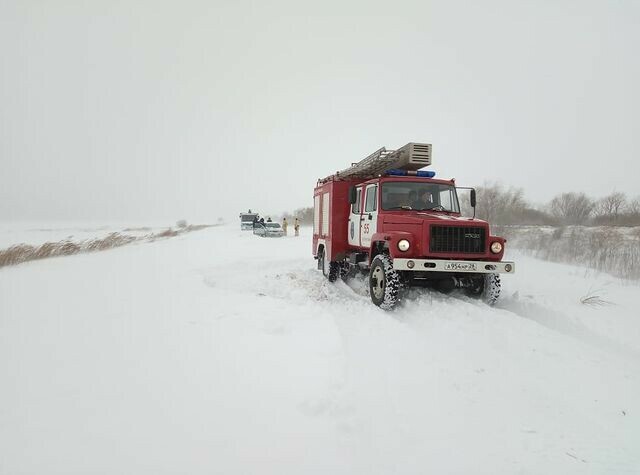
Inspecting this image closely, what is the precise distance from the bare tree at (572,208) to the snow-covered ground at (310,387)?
1839 centimetres

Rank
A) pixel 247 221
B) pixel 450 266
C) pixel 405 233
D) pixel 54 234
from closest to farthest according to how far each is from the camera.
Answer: pixel 450 266 → pixel 405 233 → pixel 54 234 → pixel 247 221

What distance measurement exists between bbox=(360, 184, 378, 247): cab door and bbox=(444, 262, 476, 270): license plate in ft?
5.99

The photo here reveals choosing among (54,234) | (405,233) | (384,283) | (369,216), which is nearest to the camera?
(384,283)

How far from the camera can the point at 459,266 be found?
618 cm

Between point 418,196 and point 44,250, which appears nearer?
point 418,196

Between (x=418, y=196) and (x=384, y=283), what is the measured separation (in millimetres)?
2321

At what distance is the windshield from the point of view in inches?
296

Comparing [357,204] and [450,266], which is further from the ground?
[357,204]

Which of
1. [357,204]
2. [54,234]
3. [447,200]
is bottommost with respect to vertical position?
[54,234]

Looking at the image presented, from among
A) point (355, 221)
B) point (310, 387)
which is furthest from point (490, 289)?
point (310, 387)

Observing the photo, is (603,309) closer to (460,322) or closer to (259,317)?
(460,322)

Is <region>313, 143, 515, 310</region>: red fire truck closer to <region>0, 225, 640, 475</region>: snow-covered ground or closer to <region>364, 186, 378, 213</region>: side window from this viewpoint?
<region>364, 186, 378, 213</region>: side window

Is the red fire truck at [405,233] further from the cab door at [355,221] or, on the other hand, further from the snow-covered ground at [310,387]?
the snow-covered ground at [310,387]

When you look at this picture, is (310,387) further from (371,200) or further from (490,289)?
(371,200)
